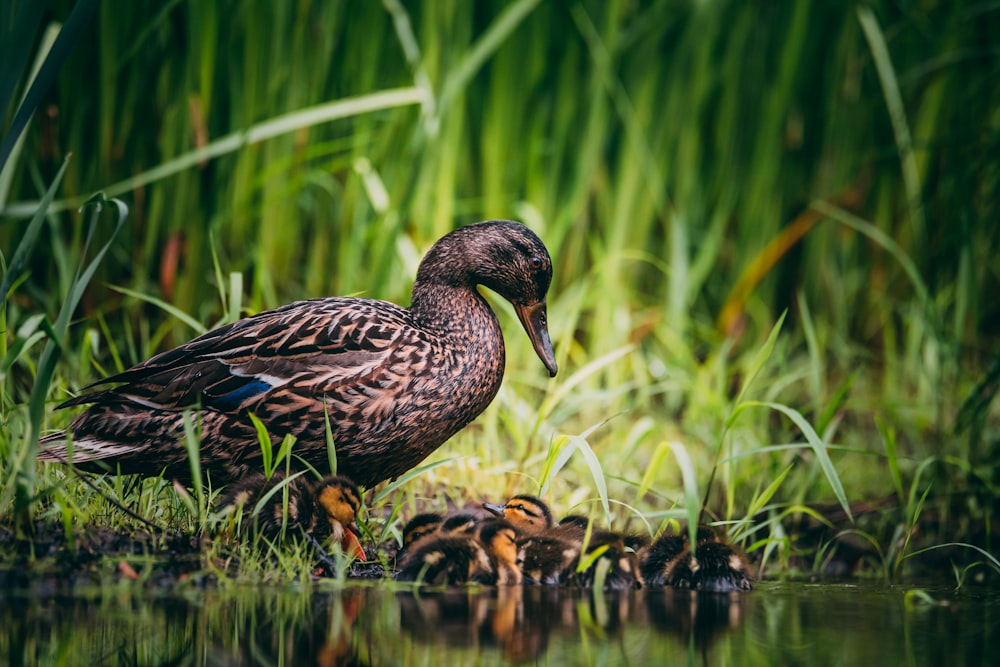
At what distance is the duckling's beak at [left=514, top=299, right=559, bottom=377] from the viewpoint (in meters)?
3.79

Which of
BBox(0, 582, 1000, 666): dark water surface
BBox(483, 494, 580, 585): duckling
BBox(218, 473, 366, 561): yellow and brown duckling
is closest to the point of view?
BBox(0, 582, 1000, 666): dark water surface

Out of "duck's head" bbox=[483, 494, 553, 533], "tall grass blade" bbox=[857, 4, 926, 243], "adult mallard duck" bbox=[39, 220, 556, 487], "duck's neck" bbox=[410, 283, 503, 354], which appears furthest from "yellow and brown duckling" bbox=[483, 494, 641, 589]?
"tall grass blade" bbox=[857, 4, 926, 243]

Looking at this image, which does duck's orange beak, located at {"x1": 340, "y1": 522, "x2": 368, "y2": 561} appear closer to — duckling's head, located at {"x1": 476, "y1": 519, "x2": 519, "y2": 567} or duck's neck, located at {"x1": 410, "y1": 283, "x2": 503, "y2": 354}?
duckling's head, located at {"x1": 476, "y1": 519, "x2": 519, "y2": 567}

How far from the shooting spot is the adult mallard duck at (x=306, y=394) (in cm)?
329

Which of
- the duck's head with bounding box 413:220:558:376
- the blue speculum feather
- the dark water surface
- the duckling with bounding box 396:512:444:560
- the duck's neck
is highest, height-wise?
the duck's head with bounding box 413:220:558:376

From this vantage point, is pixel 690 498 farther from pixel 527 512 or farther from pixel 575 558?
pixel 527 512

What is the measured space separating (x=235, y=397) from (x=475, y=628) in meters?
1.19

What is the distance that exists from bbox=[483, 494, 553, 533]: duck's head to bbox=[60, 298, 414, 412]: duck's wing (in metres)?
0.65

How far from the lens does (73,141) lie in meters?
4.78

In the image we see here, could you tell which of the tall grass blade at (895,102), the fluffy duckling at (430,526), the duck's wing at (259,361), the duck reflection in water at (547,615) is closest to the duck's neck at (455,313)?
the duck's wing at (259,361)

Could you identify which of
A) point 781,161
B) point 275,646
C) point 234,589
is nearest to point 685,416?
point 781,161

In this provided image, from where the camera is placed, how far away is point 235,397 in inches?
130

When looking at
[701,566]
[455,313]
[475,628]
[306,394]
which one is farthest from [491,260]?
[475,628]

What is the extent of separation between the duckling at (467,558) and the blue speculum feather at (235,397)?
0.69 metres
